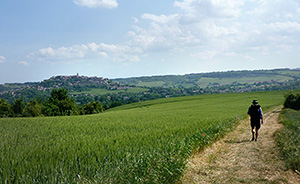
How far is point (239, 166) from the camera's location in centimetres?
818

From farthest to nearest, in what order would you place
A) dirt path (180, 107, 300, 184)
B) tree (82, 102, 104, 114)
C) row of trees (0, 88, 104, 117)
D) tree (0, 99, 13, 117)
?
tree (82, 102, 104, 114) → tree (0, 99, 13, 117) → row of trees (0, 88, 104, 117) → dirt path (180, 107, 300, 184)

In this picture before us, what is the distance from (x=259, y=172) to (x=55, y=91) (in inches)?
2692

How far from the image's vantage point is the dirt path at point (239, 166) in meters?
6.89

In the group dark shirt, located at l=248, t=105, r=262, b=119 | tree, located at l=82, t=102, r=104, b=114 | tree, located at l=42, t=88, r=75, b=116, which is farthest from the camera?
tree, located at l=82, t=102, r=104, b=114

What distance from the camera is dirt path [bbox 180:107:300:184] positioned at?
6.89 meters

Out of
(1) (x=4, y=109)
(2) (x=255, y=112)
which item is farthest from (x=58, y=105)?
(2) (x=255, y=112)

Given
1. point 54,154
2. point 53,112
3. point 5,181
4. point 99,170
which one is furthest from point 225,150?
point 53,112

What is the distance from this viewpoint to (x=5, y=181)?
4.50 m

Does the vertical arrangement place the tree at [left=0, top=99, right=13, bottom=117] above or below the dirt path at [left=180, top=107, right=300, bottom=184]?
below

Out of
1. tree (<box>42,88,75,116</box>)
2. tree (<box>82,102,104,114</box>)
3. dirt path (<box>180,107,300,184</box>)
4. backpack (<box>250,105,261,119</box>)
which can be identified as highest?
backpack (<box>250,105,261,119</box>)

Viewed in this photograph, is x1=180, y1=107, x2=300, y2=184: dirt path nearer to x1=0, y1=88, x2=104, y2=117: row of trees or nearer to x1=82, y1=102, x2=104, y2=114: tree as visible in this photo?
x1=0, y1=88, x2=104, y2=117: row of trees

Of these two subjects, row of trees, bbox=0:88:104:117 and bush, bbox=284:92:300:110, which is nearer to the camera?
bush, bbox=284:92:300:110

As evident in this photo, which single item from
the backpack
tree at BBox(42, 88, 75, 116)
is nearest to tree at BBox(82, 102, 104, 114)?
tree at BBox(42, 88, 75, 116)

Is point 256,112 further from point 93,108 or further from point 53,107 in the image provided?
point 93,108
